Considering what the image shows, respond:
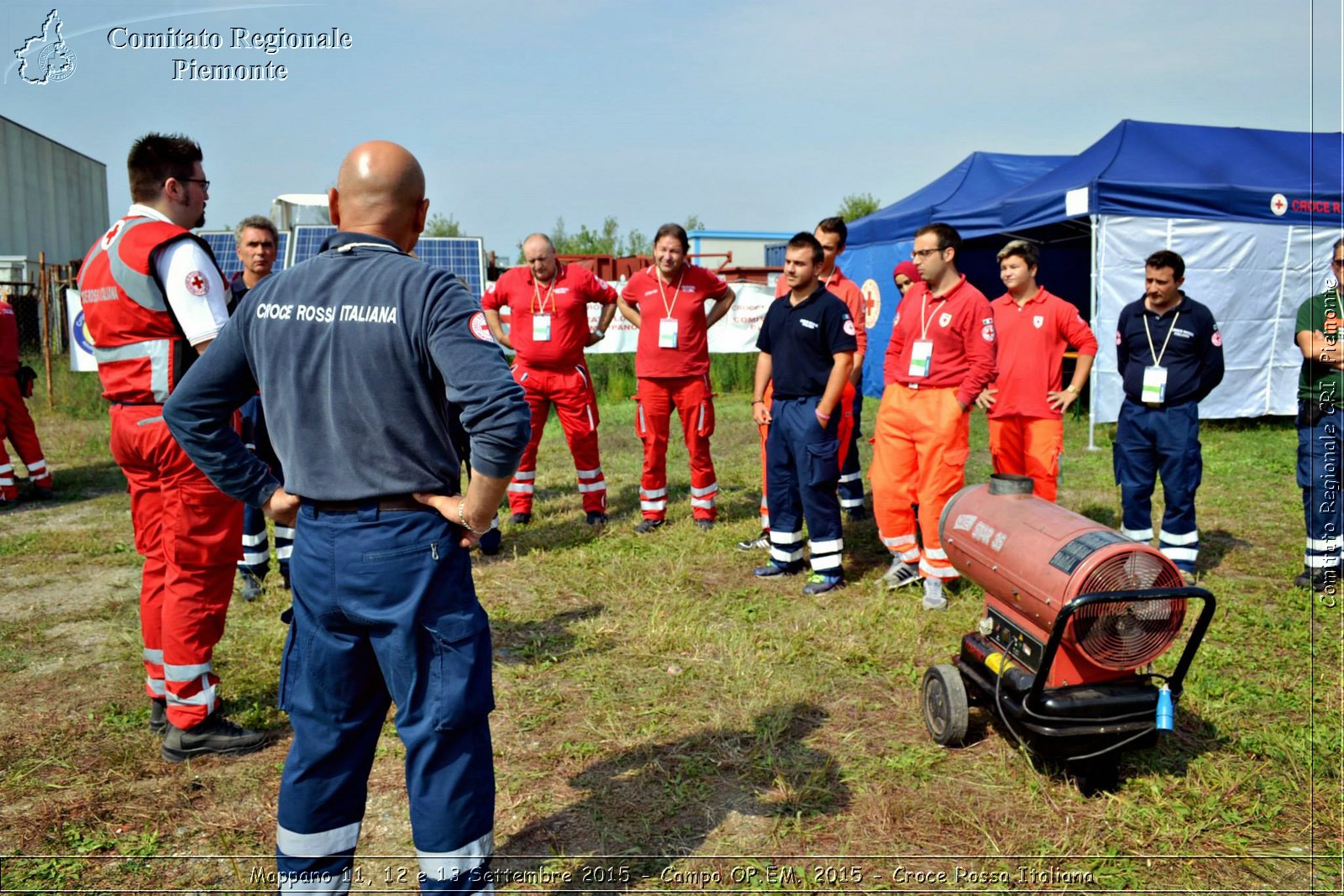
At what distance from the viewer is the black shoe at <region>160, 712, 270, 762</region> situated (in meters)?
3.74

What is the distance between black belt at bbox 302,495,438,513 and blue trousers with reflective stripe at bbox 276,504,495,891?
1 centimetres

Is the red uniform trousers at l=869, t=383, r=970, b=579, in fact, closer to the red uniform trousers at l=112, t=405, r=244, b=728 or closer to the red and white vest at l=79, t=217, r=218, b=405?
the red uniform trousers at l=112, t=405, r=244, b=728

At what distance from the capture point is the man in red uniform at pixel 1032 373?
6195mm

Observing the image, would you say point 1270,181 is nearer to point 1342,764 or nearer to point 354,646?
point 1342,764

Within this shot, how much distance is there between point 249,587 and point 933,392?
4500 mm

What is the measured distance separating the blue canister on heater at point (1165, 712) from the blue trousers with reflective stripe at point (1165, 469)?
3.06 m

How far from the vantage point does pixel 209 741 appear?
376cm

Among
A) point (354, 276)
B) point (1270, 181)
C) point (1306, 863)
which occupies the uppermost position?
point (1270, 181)

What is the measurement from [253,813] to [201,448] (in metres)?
1.65

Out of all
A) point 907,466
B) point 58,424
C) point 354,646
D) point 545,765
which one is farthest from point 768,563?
point 58,424

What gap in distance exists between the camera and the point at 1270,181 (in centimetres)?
1197

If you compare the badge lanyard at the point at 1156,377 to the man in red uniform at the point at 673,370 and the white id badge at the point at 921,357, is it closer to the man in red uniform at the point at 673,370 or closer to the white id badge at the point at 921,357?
the white id badge at the point at 921,357

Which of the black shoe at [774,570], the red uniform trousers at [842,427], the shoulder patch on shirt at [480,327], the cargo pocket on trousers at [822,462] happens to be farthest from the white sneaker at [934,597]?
the shoulder patch on shirt at [480,327]

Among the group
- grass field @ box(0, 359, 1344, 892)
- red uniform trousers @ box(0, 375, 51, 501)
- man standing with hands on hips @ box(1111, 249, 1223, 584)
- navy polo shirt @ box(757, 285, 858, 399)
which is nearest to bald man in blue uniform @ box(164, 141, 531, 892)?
grass field @ box(0, 359, 1344, 892)
